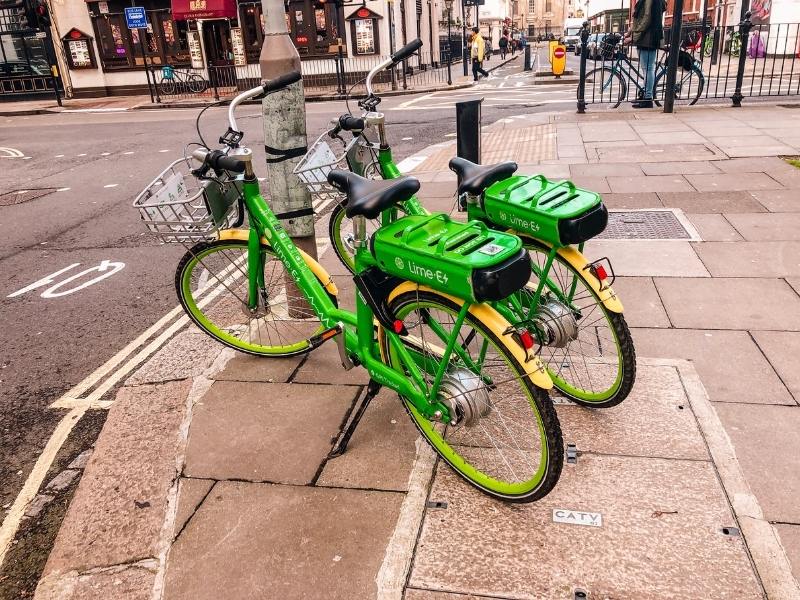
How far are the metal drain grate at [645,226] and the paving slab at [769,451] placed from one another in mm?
2736

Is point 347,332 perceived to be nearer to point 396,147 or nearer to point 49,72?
point 396,147

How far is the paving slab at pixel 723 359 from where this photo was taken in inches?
133

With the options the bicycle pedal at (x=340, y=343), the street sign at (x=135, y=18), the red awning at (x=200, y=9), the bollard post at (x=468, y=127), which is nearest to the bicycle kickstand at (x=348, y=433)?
the bicycle pedal at (x=340, y=343)

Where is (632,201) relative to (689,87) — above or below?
below

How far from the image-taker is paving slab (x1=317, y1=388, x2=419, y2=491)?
2925mm

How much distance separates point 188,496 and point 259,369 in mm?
1189

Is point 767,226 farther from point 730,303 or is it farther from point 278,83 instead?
point 278,83

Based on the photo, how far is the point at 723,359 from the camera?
3.72 meters

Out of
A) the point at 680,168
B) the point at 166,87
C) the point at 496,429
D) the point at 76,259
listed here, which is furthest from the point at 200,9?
the point at 496,429

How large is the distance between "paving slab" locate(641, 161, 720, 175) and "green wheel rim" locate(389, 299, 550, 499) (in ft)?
20.1

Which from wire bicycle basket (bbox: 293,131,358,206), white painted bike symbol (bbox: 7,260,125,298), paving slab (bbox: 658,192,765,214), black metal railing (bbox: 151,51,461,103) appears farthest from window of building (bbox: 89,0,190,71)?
wire bicycle basket (bbox: 293,131,358,206)

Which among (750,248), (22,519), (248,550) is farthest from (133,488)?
(750,248)

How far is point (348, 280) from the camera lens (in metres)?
5.36

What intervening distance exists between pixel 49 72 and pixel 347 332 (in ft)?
104
